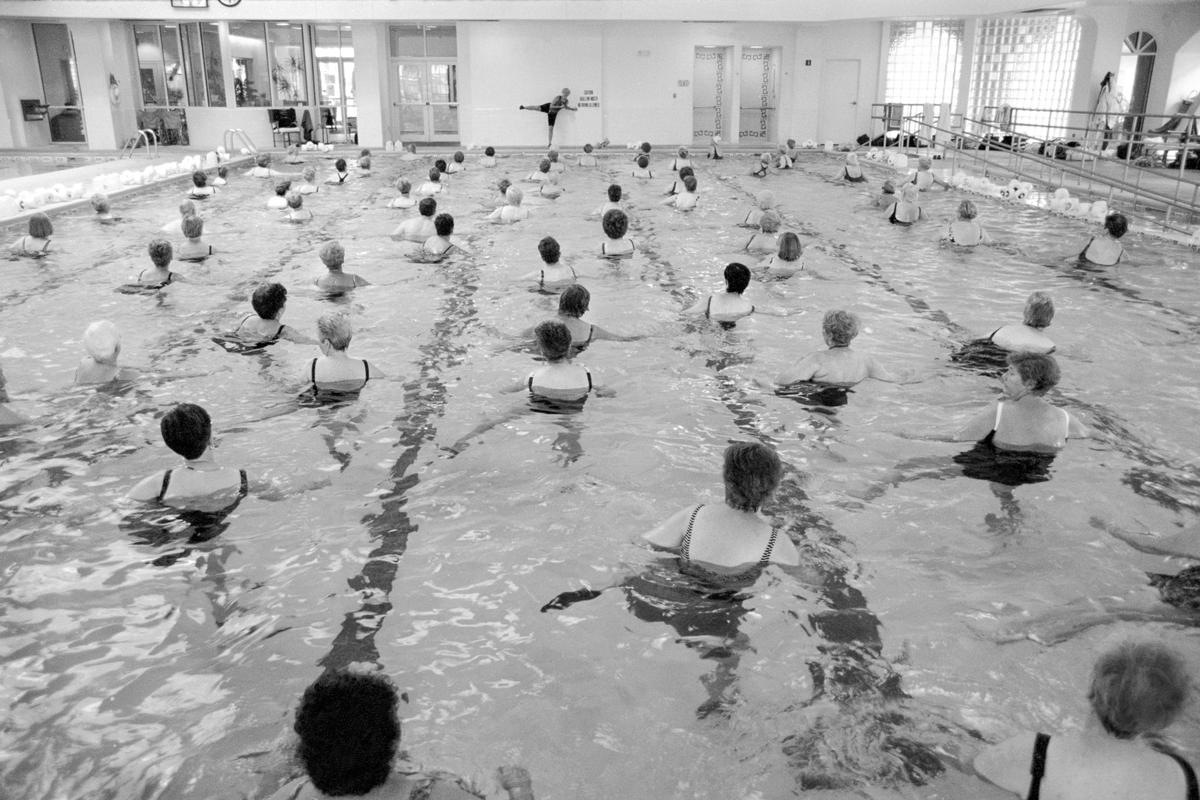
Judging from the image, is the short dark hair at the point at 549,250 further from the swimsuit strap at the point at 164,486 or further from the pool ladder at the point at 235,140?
the pool ladder at the point at 235,140

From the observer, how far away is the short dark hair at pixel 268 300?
6512 millimetres

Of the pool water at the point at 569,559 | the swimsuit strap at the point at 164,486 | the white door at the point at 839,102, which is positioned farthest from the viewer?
the white door at the point at 839,102

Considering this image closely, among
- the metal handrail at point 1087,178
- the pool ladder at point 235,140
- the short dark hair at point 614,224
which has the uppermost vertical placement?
the pool ladder at point 235,140

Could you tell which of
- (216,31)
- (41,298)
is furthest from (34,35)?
(41,298)

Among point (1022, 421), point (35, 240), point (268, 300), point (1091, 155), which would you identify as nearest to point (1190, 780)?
point (1022, 421)

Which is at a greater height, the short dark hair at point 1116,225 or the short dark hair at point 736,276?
the short dark hair at point 1116,225

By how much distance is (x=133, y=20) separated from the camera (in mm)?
22328

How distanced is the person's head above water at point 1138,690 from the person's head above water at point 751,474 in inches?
54.9

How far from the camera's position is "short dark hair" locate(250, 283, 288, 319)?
6512mm

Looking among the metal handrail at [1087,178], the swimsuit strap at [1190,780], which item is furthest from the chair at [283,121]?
the swimsuit strap at [1190,780]

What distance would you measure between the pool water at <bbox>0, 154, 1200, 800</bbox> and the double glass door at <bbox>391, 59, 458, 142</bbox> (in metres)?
17.4

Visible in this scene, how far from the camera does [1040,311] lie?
6.11 m

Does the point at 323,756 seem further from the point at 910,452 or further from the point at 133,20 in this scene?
the point at 133,20

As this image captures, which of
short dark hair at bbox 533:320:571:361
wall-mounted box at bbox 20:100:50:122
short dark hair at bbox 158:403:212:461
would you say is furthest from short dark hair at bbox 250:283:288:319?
wall-mounted box at bbox 20:100:50:122
